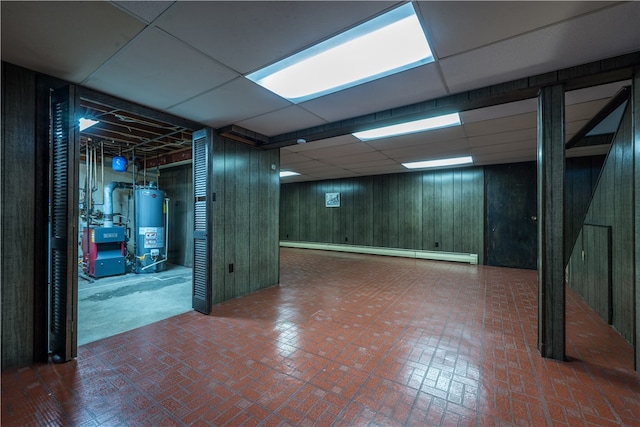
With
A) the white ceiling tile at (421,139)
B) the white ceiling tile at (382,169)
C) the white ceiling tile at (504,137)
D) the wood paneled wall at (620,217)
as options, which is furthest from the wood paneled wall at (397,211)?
the wood paneled wall at (620,217)

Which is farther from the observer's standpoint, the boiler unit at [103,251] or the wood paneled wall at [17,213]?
the boiler unit at [103,251]

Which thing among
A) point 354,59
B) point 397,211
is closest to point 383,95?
point 354,59

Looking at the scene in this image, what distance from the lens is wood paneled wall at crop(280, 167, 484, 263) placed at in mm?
6750

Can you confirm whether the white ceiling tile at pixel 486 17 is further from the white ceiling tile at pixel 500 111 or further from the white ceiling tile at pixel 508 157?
the white ceiling tile at pixel 508 157

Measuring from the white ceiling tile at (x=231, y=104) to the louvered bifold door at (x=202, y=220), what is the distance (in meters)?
0.36

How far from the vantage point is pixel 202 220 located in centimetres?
347

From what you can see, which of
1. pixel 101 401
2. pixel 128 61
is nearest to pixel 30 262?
pixel 101 401

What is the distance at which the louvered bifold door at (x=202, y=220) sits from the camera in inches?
132

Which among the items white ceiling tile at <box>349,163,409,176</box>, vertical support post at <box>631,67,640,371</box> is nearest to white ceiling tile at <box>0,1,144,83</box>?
vertical support post at <box>631,67,640,371</box>

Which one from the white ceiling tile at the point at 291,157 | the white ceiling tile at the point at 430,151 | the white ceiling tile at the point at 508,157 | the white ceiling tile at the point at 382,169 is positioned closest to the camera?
the white ceiling tile at the point at 430,151

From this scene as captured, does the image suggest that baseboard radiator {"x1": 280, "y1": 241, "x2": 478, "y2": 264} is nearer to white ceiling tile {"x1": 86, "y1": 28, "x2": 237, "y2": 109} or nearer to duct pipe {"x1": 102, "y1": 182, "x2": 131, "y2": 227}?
duct pipe {"x1": 102, "y1": 182, "x2": 131, "y2": 227}

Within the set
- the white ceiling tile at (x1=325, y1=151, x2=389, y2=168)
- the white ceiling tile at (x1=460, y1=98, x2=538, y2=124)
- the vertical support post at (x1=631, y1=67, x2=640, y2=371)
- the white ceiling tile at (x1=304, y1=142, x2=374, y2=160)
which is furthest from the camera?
the white ceiling tile at (x1=325, y1=151, x2=389, y2=168)

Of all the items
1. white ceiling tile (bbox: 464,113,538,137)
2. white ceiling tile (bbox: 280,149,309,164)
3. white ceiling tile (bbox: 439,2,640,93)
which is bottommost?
white ceiling tile (bbox: 439,2,640,93)

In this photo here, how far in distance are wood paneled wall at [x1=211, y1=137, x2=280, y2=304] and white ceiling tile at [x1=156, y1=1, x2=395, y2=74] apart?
2.02m
